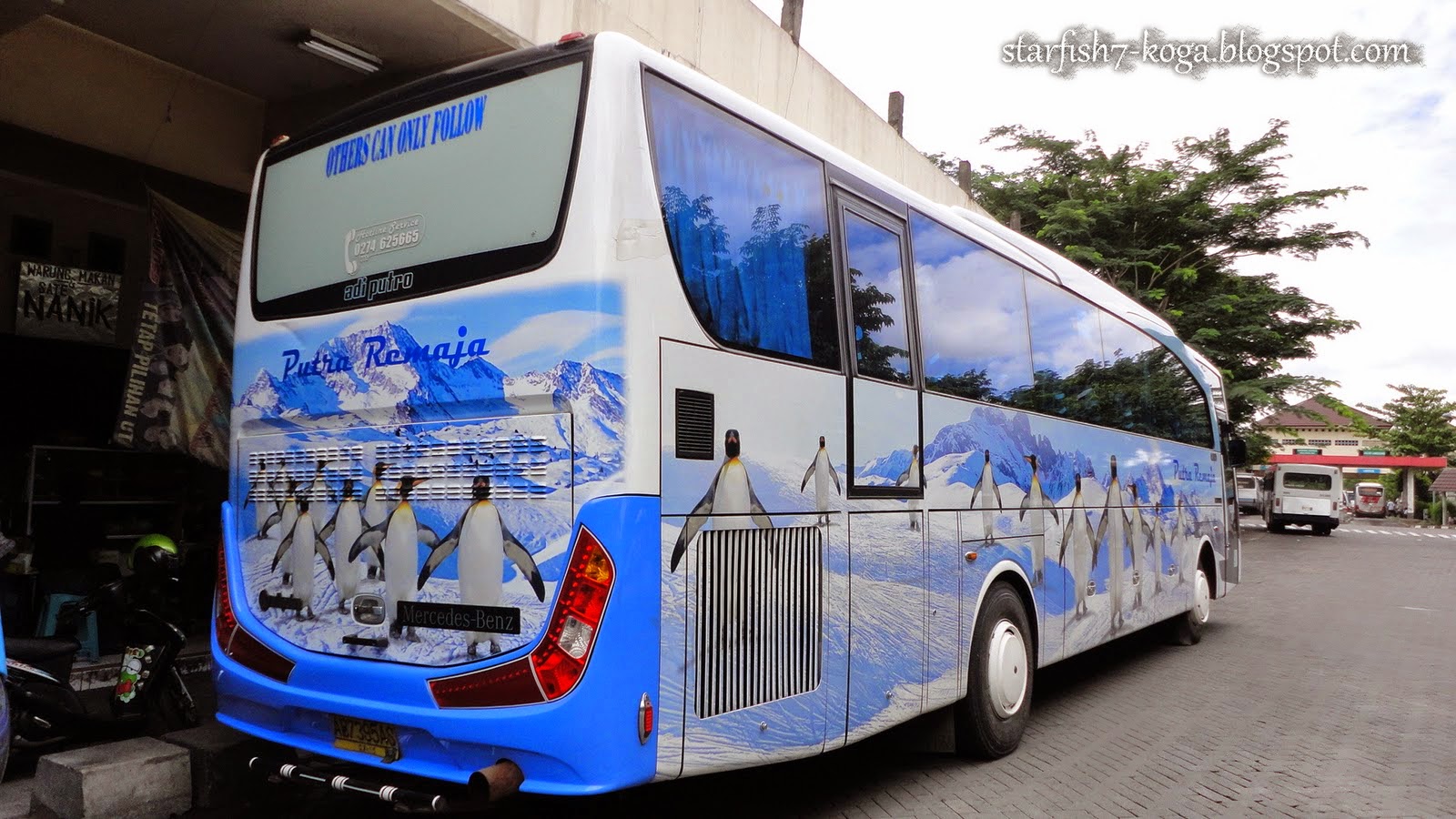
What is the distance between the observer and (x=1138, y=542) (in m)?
8.59

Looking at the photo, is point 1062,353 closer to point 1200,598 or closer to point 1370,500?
point 1200,598

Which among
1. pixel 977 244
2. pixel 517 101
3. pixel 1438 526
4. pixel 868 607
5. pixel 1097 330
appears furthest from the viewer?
pixel 1438 526

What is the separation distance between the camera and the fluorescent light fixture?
7367mm

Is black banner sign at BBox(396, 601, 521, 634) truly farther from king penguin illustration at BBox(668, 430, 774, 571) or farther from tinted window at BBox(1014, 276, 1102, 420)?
tinted window at BBox(1014, 276, 1102, 420)

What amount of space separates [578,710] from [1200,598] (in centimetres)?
915

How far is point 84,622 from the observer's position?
24.9 feet

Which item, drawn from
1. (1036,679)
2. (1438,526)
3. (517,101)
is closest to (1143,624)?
(1036,679)

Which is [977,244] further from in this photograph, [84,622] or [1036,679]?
[84,622]

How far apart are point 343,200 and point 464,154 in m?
0.74

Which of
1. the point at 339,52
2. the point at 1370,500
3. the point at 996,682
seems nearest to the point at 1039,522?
the point at 996,682

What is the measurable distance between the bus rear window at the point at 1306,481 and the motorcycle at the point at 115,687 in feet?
132

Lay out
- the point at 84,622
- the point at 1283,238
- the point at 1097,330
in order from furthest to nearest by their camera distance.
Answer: the point at 1283,238 < the point at 1097,330 < the point at 84,622

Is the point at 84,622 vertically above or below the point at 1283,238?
below

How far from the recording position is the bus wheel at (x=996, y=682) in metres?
5.80
